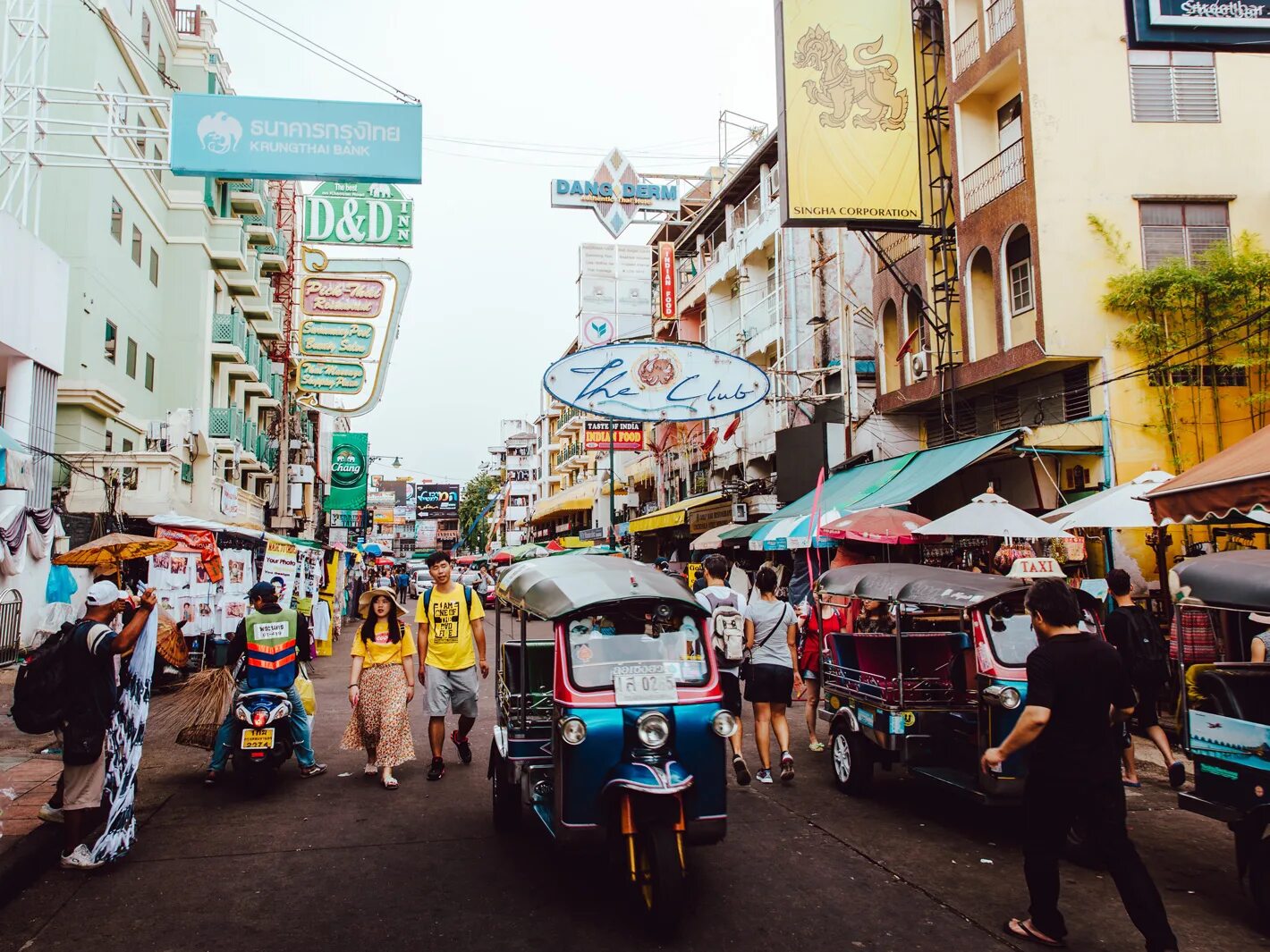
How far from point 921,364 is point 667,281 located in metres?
18.3

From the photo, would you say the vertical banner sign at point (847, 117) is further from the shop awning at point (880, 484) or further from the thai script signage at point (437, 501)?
the thai script signage at point (437, 501)

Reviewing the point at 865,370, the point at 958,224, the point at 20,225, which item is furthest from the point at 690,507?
the point at 20,225

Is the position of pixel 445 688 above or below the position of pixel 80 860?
above

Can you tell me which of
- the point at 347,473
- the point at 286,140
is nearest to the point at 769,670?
the point at 286,140

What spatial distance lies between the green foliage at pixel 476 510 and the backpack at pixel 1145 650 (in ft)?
290

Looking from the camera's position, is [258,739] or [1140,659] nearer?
[258,739]

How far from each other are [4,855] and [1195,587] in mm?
7320

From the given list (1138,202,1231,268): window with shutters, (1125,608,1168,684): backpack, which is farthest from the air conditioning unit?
(1125,608,1168,684): backpack

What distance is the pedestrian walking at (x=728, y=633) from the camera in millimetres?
7422

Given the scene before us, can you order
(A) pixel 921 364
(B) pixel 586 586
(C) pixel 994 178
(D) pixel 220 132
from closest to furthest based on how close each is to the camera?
(B) pixel 586 586
(D) pixel 220 132
(C) pixel 994 178
(A) pixel 921 364

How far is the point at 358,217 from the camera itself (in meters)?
20.7

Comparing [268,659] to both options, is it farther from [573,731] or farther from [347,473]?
[347,473]

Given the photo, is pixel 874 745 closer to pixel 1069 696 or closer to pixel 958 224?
pixel 1069 696

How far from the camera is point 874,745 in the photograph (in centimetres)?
713
